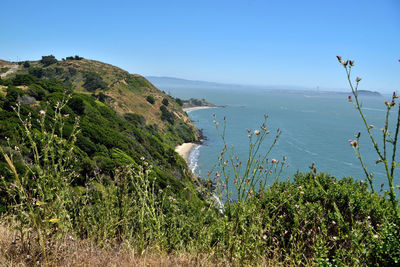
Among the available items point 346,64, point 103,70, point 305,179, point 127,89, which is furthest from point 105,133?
point 103,70

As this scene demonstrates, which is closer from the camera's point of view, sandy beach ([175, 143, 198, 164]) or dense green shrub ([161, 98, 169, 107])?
sandy beach ([175, 143, 198, 164])

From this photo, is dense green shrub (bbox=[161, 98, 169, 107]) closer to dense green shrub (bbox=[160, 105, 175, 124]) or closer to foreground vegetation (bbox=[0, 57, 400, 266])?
dense green shrub (bbox=[160, 105, 175, 124])

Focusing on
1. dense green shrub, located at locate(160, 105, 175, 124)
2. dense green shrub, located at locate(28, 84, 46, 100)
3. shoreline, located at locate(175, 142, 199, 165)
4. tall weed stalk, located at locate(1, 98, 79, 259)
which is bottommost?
shoreline, located at locate(175, 142, 199, 165)

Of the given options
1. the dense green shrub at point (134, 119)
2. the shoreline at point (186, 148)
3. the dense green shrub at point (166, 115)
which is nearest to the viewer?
the dense green shrub at point (134, 119)

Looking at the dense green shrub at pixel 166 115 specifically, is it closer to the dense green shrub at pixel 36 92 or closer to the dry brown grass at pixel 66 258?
the dense green shrub at pixel 36 92

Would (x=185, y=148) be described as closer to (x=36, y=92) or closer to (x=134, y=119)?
(x=134, y=119)

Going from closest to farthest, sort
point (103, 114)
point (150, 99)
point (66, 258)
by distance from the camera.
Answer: point (66, 258) → point (103, 114) → point (150, 99)

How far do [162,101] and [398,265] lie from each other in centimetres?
6496

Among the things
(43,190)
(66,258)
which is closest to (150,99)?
(43,190)

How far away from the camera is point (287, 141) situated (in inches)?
2254

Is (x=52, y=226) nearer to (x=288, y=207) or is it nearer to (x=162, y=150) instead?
(x=288, y=207)

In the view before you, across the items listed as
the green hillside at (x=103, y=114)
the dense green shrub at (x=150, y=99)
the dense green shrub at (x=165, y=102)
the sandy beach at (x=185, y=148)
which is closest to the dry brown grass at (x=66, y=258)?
the green hillside at (x=103, y=114)

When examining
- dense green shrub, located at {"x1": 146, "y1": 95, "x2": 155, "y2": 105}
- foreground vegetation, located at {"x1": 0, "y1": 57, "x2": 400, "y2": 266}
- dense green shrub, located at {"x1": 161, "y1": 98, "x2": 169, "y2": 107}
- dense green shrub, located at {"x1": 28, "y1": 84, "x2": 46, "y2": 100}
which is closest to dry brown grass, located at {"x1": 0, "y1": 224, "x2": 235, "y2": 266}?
foreground vegetation, located at {"x1": 0, "y1": 57, "x2": 400, "y2": 266}

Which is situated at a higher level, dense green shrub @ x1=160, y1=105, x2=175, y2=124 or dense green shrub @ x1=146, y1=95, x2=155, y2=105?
dense green shrub @ x1=146, y1=95, x2=155, y2=105
